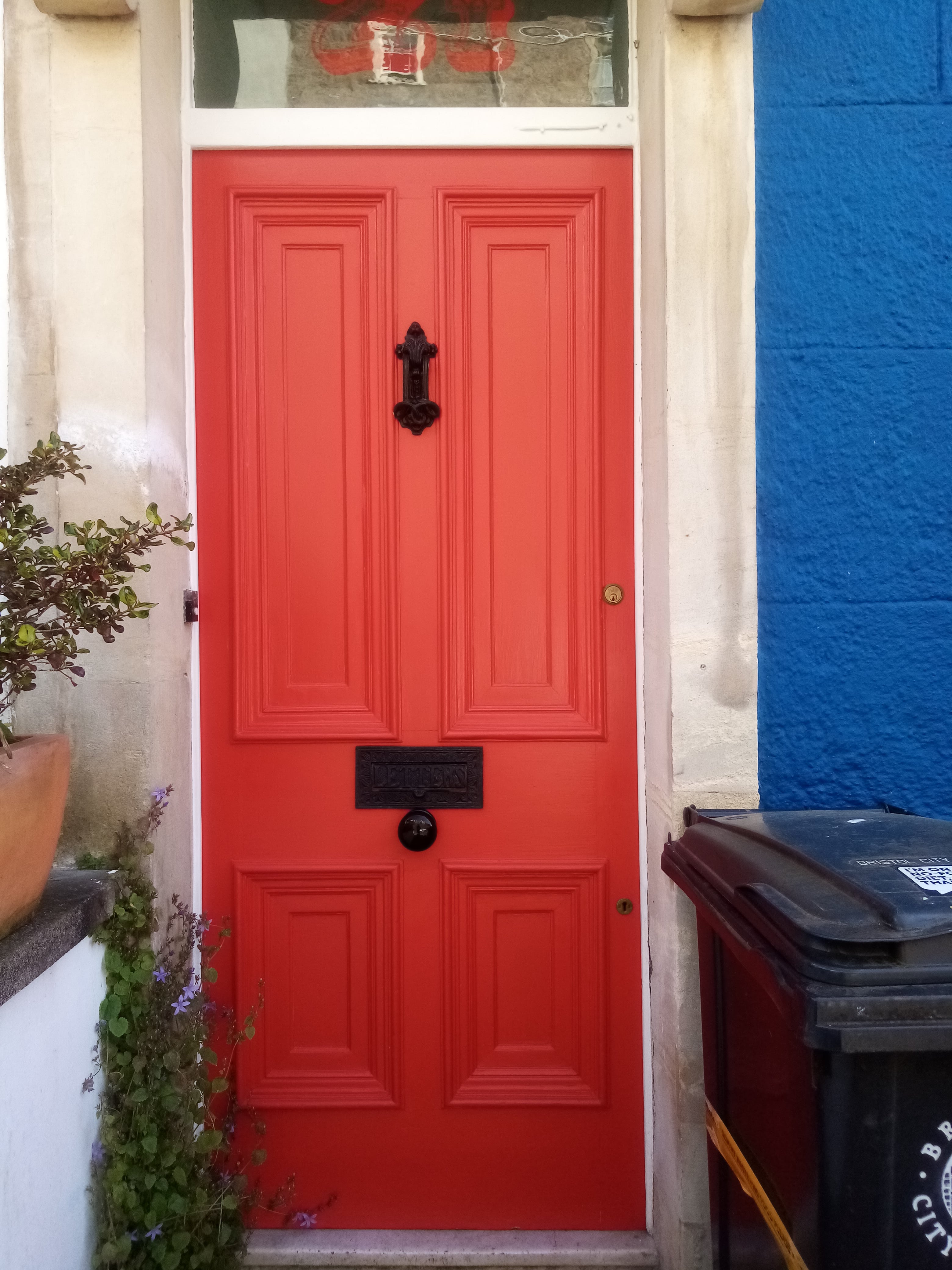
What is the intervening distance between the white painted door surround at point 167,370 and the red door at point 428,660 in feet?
0.64

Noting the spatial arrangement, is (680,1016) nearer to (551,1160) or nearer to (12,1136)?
(551,1160)

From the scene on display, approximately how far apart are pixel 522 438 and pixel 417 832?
106 centimetres

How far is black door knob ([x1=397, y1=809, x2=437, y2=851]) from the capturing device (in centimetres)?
219

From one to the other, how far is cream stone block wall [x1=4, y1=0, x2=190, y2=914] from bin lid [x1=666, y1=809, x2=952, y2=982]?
4.31 feet

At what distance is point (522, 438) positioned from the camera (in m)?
2.23

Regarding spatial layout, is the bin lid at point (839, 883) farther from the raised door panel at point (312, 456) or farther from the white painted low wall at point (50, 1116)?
the white painted low wall at point (50, 1116)

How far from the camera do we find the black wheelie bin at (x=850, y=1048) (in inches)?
48.9

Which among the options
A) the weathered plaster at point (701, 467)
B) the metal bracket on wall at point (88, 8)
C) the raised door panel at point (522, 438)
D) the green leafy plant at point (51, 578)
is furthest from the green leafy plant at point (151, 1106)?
the metal bracket on wall at point (88, 8)

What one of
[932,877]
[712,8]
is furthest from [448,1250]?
[712,8]

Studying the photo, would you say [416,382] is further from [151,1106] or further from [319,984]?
[151,1106]

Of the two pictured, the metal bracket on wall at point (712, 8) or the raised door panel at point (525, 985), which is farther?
the raised door panel at point (525, 985)

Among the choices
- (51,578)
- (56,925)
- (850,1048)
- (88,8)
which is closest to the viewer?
(850,1048)

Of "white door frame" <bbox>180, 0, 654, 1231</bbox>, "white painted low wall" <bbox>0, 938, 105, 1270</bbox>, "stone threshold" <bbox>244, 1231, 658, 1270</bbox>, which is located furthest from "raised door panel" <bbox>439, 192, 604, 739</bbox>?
"stone threshold" <bbox>244, 1231, 658, 1270</bbox>

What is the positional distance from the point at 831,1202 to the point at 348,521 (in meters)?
1.73
